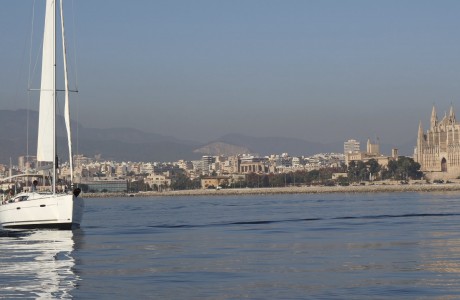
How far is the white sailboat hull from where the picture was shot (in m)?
38.3

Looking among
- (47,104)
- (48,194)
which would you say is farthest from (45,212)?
(47,104)

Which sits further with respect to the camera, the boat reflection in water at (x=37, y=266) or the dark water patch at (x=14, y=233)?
the dark water patch at (x=14, y=233)

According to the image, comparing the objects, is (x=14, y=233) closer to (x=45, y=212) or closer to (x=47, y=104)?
(x=45, y=212)

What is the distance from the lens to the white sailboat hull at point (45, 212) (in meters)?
38.3

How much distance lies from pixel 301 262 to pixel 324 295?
5.80 metres

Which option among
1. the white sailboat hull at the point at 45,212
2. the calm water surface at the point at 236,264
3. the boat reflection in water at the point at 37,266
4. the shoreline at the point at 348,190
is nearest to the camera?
the calm water surface at the point at 236,264

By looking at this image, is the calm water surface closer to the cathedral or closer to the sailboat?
the sailboat

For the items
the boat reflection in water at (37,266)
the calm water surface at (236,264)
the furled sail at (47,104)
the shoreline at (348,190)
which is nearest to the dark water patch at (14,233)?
the calm water surface at (236,264)

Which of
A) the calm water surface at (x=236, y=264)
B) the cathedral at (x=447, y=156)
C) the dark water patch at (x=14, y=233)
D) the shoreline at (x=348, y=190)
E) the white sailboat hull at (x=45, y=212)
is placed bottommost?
the calm water surface at (x=236, y=264)

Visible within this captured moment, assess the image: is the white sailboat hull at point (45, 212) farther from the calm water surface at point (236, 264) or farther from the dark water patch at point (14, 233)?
the calm water surface at point (236, 264)

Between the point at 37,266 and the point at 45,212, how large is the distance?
44.7 feet

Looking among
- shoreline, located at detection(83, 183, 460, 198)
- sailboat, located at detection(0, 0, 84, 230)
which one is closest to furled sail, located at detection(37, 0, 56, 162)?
sailboat, located at detection(0, 0, 84, 230)

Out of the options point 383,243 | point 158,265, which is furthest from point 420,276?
point 383,243

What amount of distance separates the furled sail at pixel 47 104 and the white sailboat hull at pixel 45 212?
5.95 feet
